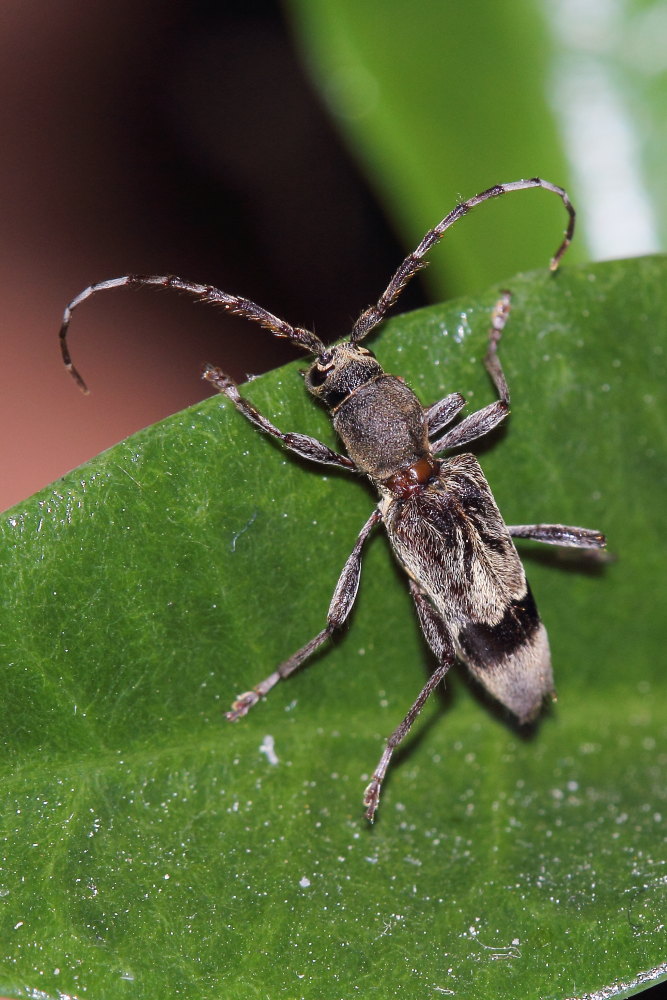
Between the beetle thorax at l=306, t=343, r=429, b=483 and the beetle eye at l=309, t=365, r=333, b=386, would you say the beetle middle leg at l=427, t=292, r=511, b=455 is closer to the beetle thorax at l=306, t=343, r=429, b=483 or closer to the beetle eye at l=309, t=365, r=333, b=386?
the beetle thorax at l=306, t=343, r=429, b=483

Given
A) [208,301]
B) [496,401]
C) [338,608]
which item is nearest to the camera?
[338,608]

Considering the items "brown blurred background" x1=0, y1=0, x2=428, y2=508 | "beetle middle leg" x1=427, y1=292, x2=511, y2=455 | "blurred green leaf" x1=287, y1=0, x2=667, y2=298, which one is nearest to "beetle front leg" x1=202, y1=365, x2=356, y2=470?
"beetle middle leg" x1=427, y1=292, x2=511, y2=455

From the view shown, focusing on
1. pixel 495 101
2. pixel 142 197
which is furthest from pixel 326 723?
pixel 142 197

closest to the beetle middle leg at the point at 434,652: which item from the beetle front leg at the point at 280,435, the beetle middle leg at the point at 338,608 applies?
the beetle middle leg at the point at 338,608

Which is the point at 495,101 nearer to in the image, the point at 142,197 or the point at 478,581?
the point at 478,581

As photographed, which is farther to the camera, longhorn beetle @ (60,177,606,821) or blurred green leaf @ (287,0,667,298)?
blurred green leaf @ (287,0,667,298)

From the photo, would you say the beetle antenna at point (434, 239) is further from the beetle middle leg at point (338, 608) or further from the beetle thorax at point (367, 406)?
the beetle middle leg at point (338, 608)
